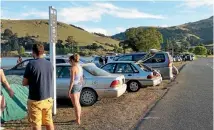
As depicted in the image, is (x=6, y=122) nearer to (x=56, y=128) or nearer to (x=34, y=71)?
(x=56, y=128)

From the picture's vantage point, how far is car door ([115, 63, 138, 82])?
15442 millimetres

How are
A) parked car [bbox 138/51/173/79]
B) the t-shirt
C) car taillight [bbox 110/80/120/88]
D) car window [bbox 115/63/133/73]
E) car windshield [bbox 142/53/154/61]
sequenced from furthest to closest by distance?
car windshield [bbox 142/53/154/61]
parked car [bbox 138/51/173/79]
car window [bbox 115/63/133/73]
car taillight [bbox 110/80/120/88]
the t-shirt

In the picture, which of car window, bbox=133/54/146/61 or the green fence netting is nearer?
the green fence netting

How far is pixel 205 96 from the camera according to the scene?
13.9 meters

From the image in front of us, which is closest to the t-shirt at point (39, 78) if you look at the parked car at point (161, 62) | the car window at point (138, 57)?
the parked car at point (161, 62)

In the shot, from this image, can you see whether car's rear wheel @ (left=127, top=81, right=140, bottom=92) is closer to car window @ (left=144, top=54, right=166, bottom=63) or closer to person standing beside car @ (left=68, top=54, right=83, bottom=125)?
car window @ (left=144, top=54, right=166, bottom=63)

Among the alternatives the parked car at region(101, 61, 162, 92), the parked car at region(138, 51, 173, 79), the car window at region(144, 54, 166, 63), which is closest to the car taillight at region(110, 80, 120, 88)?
the parked car at region(101, 61, 162, 92)

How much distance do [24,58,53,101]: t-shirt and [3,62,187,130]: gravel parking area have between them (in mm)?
2178

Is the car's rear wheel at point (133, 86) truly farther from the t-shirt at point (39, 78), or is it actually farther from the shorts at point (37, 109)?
the t-shirt at point (39, 78)

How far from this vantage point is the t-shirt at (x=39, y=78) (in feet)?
20.1

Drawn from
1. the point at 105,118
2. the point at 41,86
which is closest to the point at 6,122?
the point at 105,118

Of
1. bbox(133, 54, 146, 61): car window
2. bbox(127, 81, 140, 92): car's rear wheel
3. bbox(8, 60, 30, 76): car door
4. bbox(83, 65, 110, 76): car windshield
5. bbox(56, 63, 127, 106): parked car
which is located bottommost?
bbox(127, 81, 140, 92): car's rear wheel

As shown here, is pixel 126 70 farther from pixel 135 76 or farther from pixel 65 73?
pixel 65 73

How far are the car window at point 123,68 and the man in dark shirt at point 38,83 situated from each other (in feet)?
30.9
